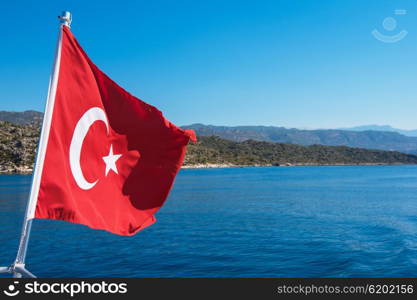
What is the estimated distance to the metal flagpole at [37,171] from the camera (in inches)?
274

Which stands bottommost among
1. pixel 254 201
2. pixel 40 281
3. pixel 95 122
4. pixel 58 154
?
pixel 254 201

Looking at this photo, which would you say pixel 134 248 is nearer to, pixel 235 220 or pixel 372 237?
pixel 235 220

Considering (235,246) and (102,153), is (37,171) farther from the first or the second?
(235,246)

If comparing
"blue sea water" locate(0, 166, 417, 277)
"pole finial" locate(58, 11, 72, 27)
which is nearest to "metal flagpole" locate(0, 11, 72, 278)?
"pole finial" locate(58, 11, 72, 27)

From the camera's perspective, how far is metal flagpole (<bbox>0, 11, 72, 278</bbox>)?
6957 millimetres

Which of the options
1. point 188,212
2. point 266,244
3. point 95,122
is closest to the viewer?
point 95,122

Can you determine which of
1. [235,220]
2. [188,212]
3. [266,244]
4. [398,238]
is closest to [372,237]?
[398,238]

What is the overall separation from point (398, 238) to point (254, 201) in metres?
36.6

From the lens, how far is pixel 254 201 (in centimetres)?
7338

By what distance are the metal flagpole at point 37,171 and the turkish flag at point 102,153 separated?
24 cm

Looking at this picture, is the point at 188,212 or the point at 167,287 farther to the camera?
the point at 188,212

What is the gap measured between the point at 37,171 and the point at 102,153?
75.7 inches

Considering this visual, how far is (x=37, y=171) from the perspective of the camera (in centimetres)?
709

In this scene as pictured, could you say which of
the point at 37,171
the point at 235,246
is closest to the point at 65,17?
the point at 37,171
